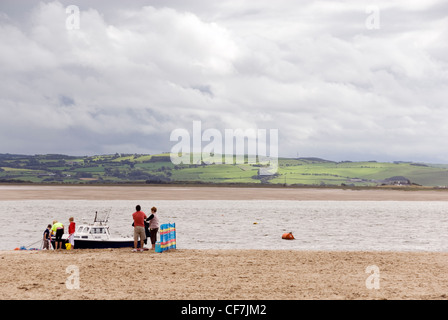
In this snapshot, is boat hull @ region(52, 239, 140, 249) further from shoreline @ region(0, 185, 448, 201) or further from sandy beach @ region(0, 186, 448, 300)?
shoreline @ region(0, 185, 448, 201)

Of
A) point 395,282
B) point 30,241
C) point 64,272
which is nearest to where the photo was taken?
point 395,282

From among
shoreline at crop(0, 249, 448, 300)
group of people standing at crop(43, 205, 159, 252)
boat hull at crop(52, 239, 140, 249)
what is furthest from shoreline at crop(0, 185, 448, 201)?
shoreline at crop(0, 249, 448, 300)

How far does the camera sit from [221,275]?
2142 centimetres

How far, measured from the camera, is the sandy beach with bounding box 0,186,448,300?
1798 cm

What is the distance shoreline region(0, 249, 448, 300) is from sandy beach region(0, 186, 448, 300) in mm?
32

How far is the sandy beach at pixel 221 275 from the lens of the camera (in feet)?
59.0

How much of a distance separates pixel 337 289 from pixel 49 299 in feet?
31.5

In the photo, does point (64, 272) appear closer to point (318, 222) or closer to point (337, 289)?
point (337, 289)

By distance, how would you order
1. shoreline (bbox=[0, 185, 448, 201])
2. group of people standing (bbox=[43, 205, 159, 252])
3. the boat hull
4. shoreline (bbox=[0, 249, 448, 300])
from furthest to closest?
shoreline (bbox=[0, 185, 448, 201]) < the boat hull < group of people standing (bbox=[43, 205, 159, 252]) < shoreline (bbox=[0, 249, 448, 300])

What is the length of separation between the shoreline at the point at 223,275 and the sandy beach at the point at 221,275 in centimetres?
3
